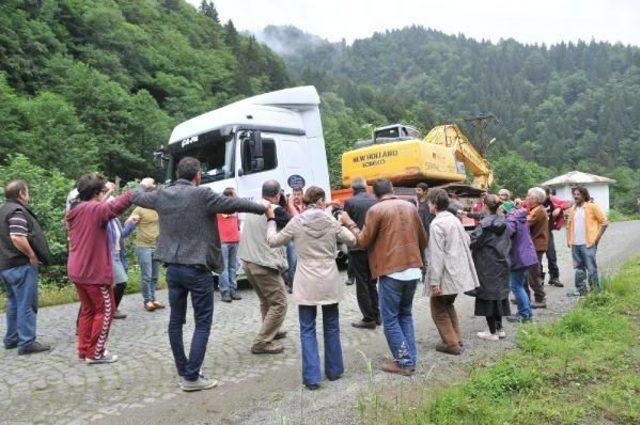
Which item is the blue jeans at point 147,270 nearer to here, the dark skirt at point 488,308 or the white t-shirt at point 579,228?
the dark skirt at point 488,308

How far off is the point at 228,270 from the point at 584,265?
554 centimetres

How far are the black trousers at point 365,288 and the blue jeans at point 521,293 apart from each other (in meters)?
1.78

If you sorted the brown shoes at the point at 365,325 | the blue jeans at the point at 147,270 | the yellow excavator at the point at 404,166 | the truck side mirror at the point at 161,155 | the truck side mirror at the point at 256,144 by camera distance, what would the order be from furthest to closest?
the yellow excavator at the point at 404,166
the truck side mirror at the point at 161,155
the truck side mirror at the point at 256,144
the blue jeans at the point at 147,270
the brown shoes at the point at 365,325

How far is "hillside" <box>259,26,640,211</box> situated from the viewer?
8419 centimetres

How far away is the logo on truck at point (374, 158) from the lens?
13164 mm

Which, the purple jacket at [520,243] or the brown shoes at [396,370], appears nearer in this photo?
the brown shoes at [396,370]

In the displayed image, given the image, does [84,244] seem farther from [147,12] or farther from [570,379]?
[147,12]

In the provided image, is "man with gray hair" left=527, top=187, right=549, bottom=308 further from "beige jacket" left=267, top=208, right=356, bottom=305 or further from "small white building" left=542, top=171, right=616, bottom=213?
"small white building" left=542, top=171, right=616, bottom=213

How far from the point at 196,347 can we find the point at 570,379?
3.19 metres

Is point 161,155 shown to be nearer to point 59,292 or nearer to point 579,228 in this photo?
point 59,292

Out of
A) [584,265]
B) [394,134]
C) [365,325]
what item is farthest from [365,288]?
[394,134]

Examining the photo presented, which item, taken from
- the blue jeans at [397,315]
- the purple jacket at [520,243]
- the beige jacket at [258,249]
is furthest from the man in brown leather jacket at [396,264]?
the purple jacket at [520,243]

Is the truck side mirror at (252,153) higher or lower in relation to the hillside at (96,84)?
lower

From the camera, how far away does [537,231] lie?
8.05m
